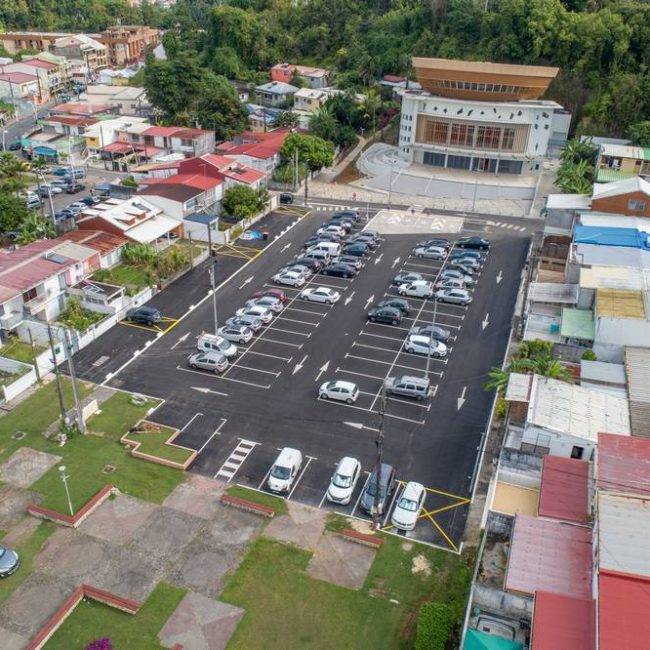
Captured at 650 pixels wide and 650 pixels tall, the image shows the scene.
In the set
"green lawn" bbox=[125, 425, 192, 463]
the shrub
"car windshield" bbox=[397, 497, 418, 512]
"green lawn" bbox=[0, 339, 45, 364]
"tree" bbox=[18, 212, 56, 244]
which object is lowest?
"green lawn" bbox=[125, 425, 192, 463]

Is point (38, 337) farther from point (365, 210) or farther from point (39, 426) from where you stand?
point (365, 210)

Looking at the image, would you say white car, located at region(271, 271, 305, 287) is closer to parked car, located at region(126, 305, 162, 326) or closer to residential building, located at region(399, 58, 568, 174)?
parked car, located at region(126, 305, 162, 326)

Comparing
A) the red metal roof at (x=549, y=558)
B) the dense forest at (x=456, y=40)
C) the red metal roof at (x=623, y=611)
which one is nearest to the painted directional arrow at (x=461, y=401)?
the red metal roof at (x=549, y=558)

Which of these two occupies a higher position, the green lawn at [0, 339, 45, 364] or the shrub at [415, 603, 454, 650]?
the shrub at [415, 603, 454, 650]

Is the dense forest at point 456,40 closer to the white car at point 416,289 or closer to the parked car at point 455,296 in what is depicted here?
the parked car at point 455,296

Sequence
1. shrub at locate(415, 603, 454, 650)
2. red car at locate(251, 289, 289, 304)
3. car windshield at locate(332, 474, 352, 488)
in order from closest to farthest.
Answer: shrub at locate(415, 603, 454, 650)
car windshield at locate(332, 474, 352, 488)
red car at locate(251, 289, 289, 304)

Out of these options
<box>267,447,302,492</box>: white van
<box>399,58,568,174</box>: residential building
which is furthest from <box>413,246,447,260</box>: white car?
<box>267,447,302,492</box>: white van

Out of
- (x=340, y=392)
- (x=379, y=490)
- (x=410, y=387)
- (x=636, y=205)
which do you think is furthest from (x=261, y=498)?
(x=636, y=205)
